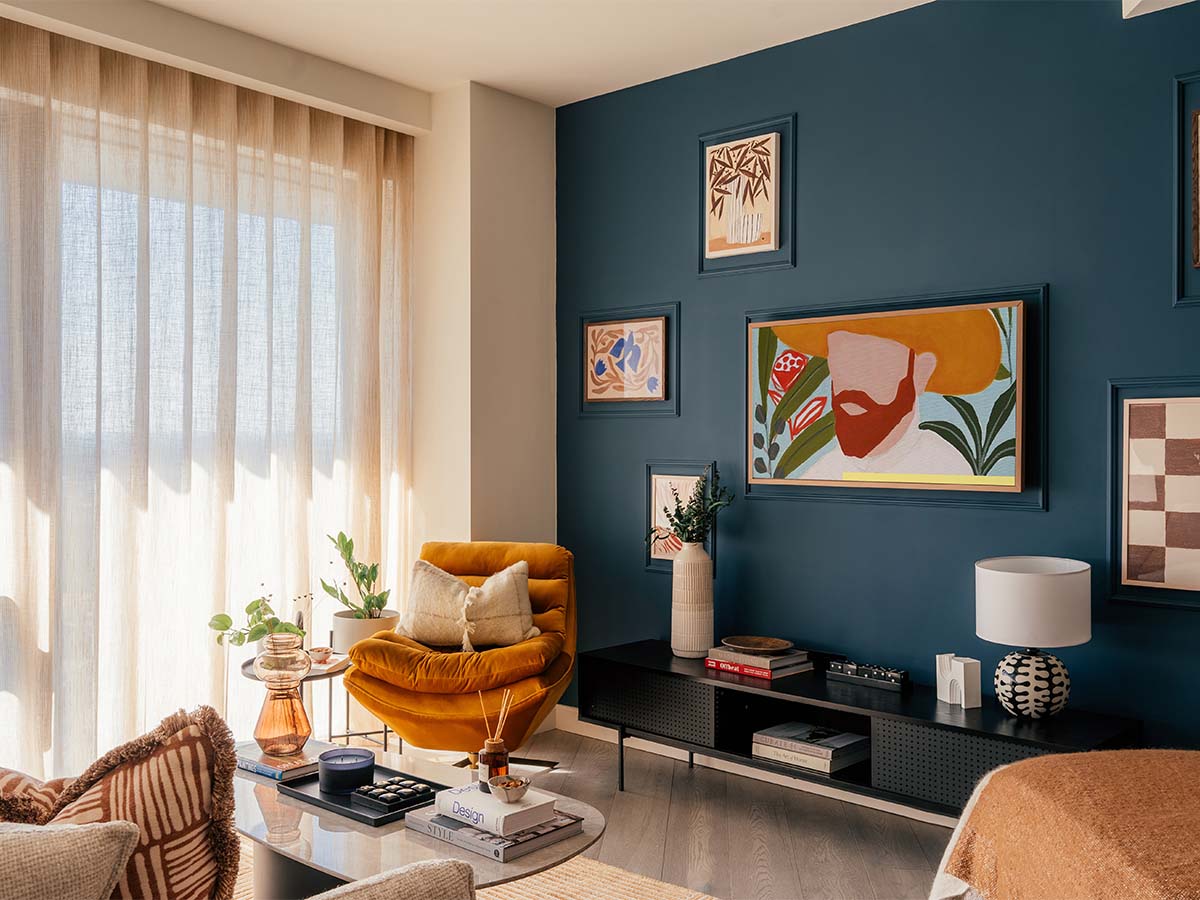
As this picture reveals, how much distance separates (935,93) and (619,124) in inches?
58.4

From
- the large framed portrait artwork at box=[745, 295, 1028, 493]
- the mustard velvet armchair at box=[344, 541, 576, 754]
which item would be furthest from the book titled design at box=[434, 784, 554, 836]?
the large framed portrait artwork at box=[745, 295, 1028, 493]

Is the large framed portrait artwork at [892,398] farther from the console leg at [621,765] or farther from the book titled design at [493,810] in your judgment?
the book titled design at [493,810]

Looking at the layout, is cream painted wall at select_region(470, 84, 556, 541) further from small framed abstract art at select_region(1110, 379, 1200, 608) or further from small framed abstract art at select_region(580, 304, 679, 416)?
small framed abstract art at select_region(1110, 379, 1200, 608)

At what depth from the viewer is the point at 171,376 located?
12.4 ft

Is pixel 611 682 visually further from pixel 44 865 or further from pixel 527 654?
pixel 44 865

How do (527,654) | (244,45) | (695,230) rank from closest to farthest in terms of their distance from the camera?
(527,654) → (244,45) → (695,230)

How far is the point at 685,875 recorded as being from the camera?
120 inches

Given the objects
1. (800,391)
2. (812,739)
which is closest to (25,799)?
(812,739)

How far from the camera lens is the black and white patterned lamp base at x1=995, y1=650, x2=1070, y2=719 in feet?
9.88

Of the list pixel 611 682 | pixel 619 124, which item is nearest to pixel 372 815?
pixel 611 682

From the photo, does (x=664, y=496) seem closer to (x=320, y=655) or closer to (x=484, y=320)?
(x=484, y=320)

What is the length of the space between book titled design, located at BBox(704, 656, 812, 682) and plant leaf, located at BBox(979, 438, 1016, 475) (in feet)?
3.12

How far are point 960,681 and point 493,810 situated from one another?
1771mm

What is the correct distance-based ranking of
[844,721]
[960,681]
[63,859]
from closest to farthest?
[63,859]
[960,681]
[844,721]
